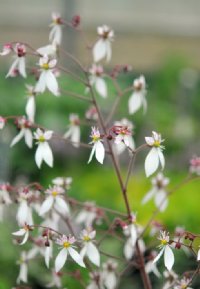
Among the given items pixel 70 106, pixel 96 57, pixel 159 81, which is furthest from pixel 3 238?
pixel 159 81

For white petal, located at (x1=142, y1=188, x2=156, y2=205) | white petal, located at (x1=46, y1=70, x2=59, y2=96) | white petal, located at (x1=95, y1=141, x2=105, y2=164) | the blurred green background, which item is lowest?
the blurred green background

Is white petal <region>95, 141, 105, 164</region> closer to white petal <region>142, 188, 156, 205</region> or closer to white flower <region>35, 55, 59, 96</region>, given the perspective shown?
white flower <region>35, 55, 59, 96</region>

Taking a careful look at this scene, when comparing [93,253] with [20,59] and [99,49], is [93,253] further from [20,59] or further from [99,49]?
[99,49]

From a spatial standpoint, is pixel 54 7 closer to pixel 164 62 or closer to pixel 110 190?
pixel 164 62

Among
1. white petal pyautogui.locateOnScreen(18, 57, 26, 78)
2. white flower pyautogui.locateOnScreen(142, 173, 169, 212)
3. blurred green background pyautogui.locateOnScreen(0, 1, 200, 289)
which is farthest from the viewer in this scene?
blurred green background pyautogui.locateOnScreen(0, 1, 200, 289)

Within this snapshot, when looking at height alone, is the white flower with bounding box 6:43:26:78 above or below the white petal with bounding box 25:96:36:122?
above

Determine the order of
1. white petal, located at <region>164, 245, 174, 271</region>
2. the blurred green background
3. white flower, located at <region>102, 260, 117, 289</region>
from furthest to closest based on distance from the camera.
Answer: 1. the blurred green background
2. white flower, located at <region>102, 260, 117, 289</region>
3. white petal, located at <region>164, 245, 174, 271</region>

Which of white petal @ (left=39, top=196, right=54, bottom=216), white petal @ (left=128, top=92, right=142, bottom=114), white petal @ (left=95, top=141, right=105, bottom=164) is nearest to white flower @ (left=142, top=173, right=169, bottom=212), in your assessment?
white petal @ (left=128, top=92, right=142, bottom=114)

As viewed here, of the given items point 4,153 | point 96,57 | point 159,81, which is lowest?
point 159,81
